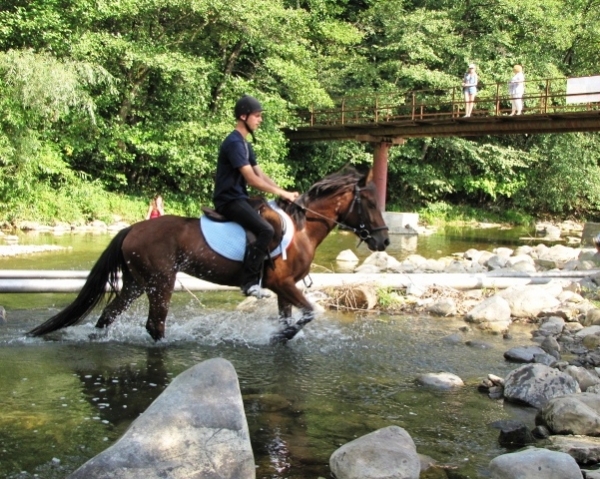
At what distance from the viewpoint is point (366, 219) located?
9.28m

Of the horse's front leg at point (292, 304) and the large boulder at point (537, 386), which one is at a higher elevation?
the horse's front leg at point (292, 304)

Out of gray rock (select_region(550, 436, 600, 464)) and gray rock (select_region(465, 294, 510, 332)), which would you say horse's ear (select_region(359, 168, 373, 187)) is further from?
gray rock (select_region(550, 436, 600, 464))

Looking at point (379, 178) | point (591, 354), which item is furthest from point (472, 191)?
point (591, 354)

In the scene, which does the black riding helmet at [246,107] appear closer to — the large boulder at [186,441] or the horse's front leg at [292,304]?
the horse's front leg at [292,304]

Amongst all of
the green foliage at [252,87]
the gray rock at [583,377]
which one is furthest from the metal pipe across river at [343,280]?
the green foliage at [252,87]

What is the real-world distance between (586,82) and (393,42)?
14.8 metres

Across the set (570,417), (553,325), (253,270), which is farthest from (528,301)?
(570,417)

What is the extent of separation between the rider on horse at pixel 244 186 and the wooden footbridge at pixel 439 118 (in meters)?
13.9

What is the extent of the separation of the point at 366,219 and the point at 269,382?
9.43 feet

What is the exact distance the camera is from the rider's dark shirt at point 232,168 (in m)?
8.32

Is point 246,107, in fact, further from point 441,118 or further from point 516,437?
point 441,118

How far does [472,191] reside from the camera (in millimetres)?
43250

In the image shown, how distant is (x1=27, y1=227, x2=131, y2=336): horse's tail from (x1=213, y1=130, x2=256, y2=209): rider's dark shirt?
123cm

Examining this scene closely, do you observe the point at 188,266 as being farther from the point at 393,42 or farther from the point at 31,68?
the point at 393,42
